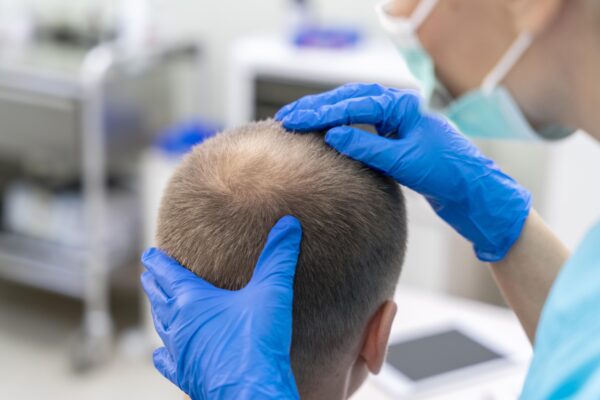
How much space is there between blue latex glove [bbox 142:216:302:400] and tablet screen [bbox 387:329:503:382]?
20.7 inches

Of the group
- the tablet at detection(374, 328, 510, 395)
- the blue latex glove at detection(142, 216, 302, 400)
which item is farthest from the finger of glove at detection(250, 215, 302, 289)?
the tablet at detection(374, 328, 510, 395)

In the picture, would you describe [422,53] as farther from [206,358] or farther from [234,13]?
[234,13]

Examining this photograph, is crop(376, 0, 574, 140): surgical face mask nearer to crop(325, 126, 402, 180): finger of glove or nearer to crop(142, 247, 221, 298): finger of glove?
crop(325, 126, 402, 180): finger of glove

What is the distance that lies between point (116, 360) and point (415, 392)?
1696 millimetres

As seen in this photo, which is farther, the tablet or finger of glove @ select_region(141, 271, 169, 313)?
the tablet

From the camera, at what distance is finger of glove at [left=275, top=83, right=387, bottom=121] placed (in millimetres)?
1084

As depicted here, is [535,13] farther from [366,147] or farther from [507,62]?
[366,147]

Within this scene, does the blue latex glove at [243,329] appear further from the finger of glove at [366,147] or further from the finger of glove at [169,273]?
the finger of glove at [366,147]

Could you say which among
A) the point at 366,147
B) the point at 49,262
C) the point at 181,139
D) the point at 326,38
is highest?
the point at 366,147

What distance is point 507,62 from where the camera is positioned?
91 centimetres

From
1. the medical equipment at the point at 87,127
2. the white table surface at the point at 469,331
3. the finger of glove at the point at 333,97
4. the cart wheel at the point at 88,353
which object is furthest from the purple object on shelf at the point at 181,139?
the finger of glove at the point at 333,97

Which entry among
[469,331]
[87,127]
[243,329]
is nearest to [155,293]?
[243,329]

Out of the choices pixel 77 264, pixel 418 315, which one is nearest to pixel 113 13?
pixel 77 264

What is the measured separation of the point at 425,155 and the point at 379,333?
0.77 feet
